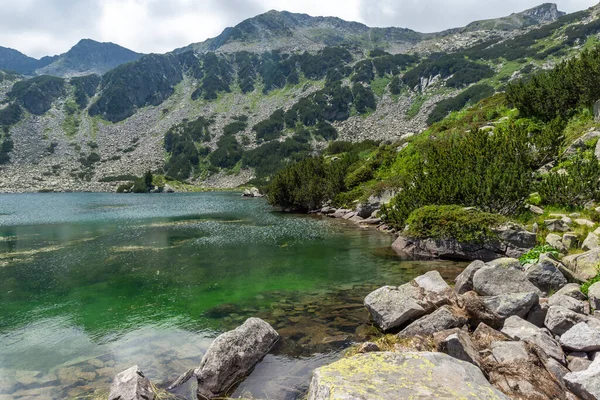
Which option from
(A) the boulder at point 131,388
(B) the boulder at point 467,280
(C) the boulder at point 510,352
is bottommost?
(B) the boulder at point 467,280

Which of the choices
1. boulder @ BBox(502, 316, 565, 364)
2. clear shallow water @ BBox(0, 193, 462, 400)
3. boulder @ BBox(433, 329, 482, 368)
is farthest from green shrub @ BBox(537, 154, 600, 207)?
boulder @ BBox(433, 329, 482, 368)

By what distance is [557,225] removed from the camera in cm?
2005

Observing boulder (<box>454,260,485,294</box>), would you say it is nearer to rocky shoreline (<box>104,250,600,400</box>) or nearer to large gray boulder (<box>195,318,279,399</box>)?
rocky shoreline (<box>104,250,600,400</box>)

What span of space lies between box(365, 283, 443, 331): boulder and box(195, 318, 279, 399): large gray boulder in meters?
3.86

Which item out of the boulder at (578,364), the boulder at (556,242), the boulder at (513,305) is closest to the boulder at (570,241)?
the boulder at (556,242)

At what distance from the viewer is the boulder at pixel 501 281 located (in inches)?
497

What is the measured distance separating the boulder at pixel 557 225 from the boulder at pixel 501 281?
8673mm

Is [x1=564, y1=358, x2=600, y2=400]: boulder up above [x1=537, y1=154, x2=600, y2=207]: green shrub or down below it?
below

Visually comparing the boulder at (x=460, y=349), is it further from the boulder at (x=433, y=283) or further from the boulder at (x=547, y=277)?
the boulder at (x=547, y=277)

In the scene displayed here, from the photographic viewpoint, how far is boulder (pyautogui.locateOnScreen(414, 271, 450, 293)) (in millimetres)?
13039

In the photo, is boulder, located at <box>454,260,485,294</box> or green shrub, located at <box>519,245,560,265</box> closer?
boulder, located at <box>454,260,485,294</box>

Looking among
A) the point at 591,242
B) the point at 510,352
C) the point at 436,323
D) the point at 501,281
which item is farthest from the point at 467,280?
the point at 591,242

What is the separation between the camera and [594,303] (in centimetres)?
1083

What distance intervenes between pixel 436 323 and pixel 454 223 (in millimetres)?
13371
